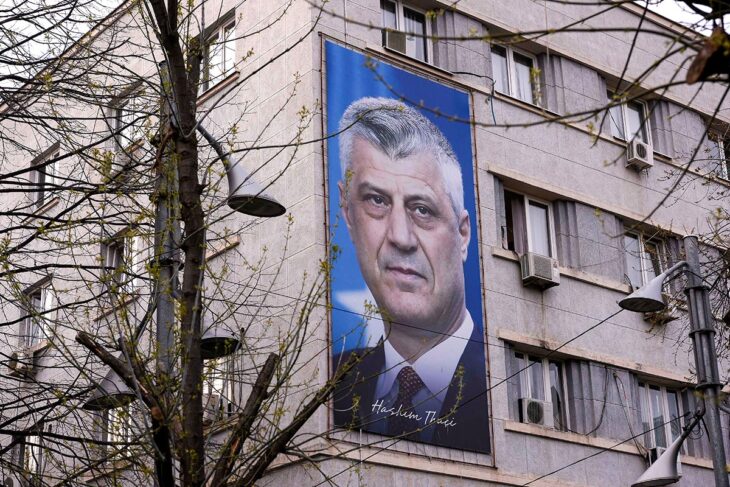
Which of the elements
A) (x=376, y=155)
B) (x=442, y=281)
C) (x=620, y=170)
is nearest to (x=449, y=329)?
(x=442, y=281)

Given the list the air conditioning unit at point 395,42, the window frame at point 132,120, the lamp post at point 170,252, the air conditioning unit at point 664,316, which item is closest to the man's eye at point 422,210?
the air conditioning unit at point 395,42

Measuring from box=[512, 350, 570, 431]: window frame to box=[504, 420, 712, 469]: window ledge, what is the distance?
27 centimetres

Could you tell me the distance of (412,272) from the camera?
1886 cm

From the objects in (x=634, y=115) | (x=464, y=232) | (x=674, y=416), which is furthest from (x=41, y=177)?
(x=674, y=416)

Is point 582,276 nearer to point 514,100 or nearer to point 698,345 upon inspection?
point 514,100

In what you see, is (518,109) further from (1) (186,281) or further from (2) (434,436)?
(1) (186,281)

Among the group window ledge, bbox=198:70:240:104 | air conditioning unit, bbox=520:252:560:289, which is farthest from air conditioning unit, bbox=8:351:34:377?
air conditioning unit, bbox=520:252:560:289

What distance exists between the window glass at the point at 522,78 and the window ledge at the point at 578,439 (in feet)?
19.4

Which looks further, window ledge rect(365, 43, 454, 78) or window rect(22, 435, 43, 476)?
window ledge rect(365, 43, 454, 78)

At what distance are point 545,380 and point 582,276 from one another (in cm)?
202

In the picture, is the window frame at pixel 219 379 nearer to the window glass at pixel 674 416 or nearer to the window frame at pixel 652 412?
the window frame at pixel 652 412

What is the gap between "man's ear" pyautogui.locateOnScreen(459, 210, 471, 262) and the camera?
19.7 m

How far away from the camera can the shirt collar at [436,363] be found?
59.3 feet

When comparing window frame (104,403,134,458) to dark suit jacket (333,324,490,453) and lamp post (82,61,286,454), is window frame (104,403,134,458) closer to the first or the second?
lamp post (82,61,286,454)
